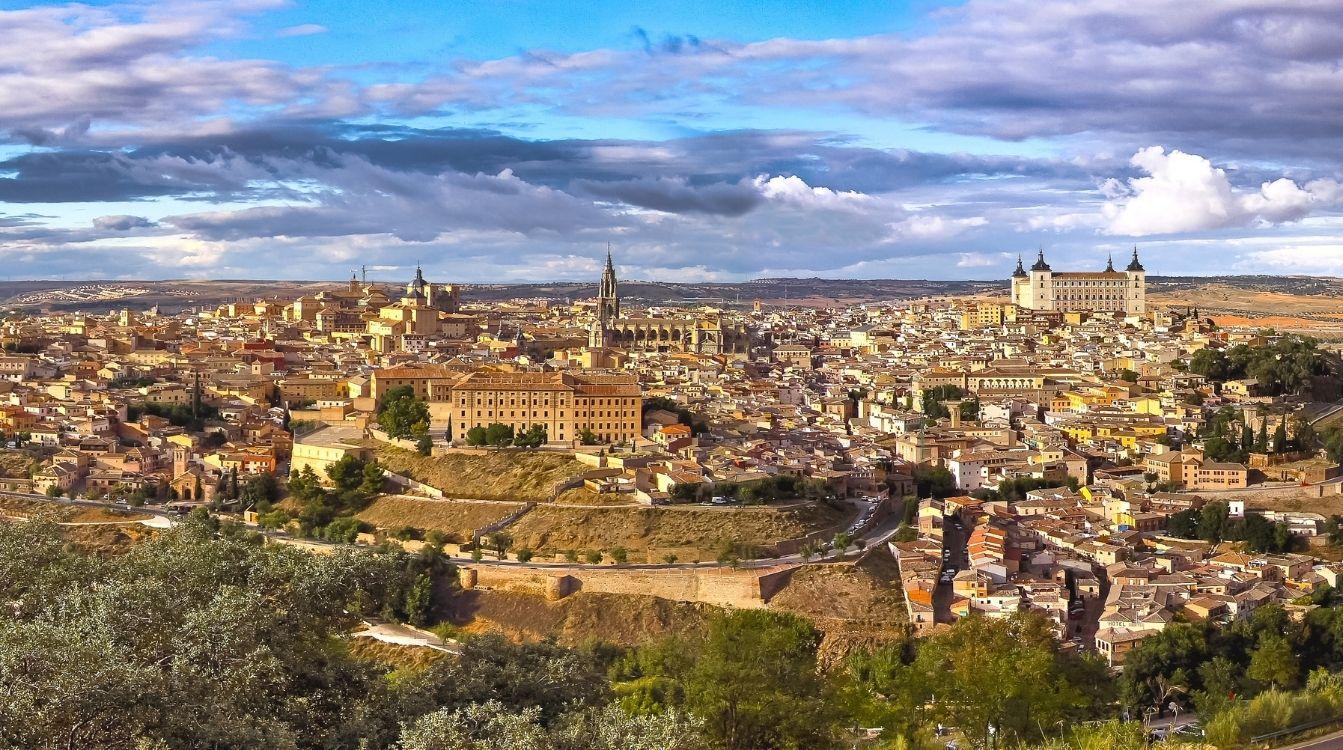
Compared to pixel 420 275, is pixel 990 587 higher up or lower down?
lower down

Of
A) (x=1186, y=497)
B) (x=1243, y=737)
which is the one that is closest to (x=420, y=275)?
(x=1186, y=497)

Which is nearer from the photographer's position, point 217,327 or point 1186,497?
point 1186,497

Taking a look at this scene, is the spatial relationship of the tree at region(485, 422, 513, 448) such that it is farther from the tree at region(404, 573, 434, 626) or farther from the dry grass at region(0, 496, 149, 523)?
the tree at region(404, 573, 434, 626)

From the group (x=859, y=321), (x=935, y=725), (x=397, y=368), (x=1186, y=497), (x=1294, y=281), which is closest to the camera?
(x=935, y=725)

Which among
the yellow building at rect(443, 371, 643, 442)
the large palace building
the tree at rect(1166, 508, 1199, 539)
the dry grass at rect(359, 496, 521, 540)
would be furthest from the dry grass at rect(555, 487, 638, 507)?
the large palace building

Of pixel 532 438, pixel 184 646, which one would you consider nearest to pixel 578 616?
pixel 532 438

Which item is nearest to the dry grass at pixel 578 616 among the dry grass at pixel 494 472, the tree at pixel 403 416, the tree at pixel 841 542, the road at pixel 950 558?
the tree at pixel 841 542

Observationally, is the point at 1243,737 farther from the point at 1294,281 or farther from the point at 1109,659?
the point at 1294,281
